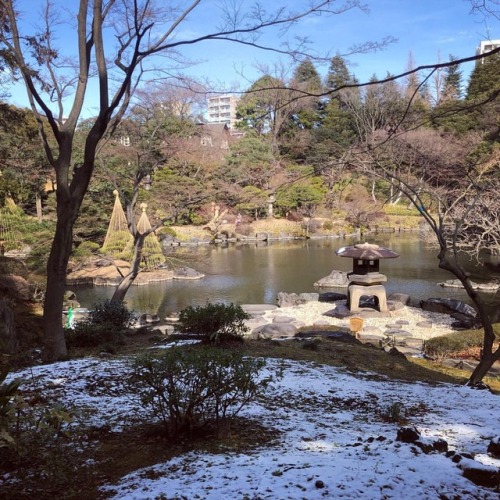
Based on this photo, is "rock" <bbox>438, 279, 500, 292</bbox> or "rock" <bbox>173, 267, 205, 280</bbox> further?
"rock" <bbox>173, 267, 205, 280</bbox>

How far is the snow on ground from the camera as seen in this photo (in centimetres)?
199

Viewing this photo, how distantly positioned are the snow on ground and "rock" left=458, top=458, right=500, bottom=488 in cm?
4

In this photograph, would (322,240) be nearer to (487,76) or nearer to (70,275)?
(487,76)

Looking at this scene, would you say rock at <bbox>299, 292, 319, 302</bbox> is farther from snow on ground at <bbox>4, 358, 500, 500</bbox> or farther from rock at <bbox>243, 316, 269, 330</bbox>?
snow on ground at <bbox>4, 358, 500, 500</bbox>

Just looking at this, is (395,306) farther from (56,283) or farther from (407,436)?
(407,436)

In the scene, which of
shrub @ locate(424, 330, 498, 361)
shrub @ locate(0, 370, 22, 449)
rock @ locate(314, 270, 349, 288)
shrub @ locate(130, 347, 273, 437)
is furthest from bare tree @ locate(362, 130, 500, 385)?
shrub @ locate(0, 370, 22, 449)

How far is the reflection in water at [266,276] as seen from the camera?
14.0m

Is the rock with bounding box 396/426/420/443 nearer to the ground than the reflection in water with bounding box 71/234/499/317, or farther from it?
farther from it

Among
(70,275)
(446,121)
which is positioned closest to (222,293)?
(70,275)

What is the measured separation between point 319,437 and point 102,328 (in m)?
4.68

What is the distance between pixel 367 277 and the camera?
1217 centimetres

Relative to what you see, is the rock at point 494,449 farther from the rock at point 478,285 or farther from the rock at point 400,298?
the rock at point 478,285

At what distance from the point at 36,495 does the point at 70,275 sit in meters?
15.4

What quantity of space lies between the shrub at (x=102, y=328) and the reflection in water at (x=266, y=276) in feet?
15.0
